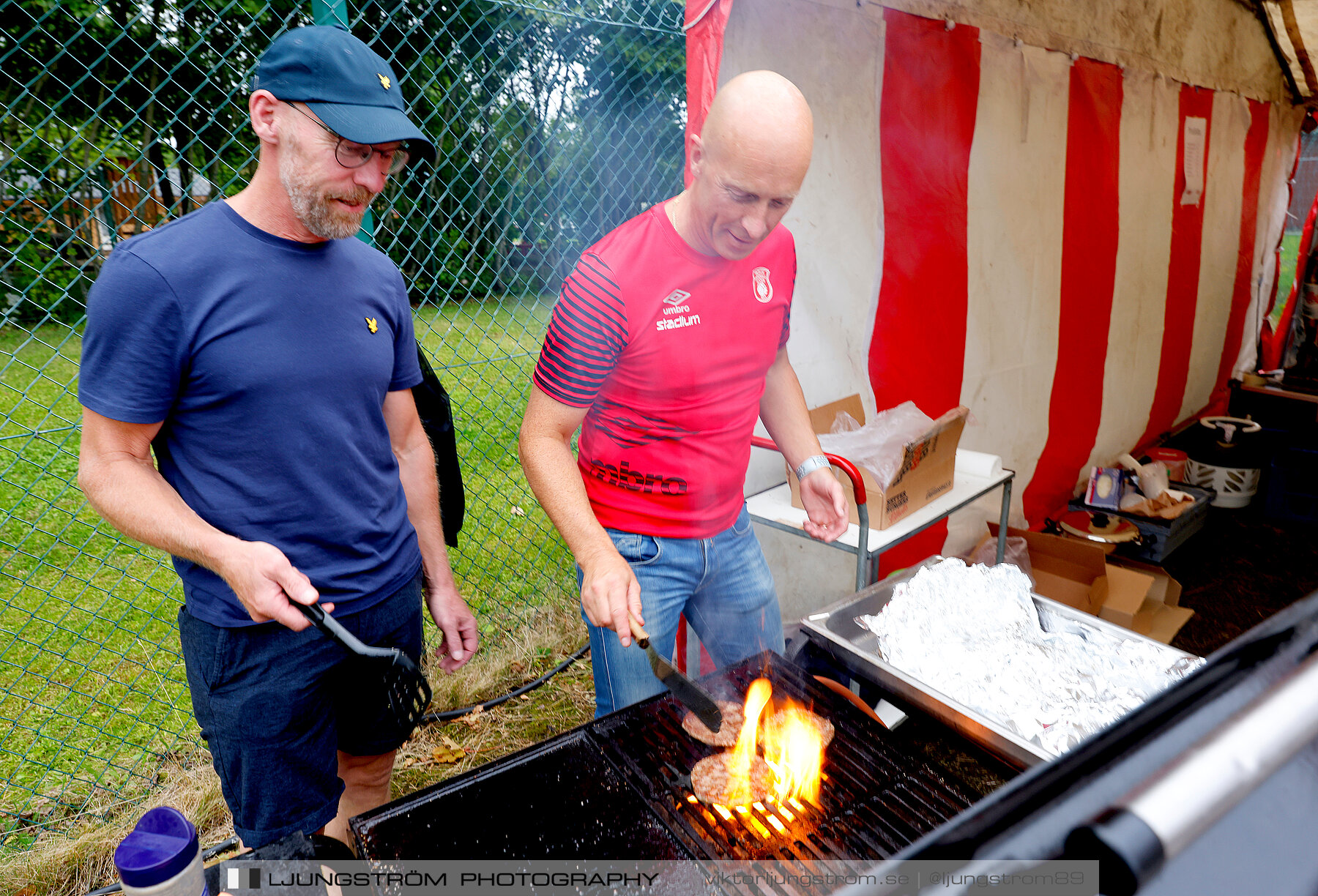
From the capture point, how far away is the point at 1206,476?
586 centimetres

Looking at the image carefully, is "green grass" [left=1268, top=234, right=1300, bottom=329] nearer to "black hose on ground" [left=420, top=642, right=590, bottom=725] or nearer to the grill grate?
"black hose on ground" [left=420, top=642, right=590, bottom=725]

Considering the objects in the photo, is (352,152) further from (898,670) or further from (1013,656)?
(1013,656)

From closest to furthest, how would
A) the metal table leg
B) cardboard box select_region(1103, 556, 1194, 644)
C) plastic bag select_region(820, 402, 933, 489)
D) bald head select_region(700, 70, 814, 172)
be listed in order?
1. bald head select_region(700, 70, 814, 172)
2. plastic bag select_region(820, 402, 933, 489)
3. the metal table leg
4. cardboard box select_region(1103, 556, 1194, 644)

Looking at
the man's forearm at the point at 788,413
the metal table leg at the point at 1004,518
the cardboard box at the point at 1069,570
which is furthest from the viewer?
the cardboard box at the point at 1069,570

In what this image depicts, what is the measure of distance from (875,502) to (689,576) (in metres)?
1.06

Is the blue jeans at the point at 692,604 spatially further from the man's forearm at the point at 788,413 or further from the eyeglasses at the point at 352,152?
the eyeglasses at the point at 352,152

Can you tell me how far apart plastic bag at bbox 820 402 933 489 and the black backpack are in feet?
4.70

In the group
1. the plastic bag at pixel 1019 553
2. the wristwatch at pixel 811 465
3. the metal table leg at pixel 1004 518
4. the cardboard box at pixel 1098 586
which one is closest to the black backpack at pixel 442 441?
the wristwatch at pixel 811 465

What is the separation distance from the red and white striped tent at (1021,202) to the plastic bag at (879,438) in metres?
0.30

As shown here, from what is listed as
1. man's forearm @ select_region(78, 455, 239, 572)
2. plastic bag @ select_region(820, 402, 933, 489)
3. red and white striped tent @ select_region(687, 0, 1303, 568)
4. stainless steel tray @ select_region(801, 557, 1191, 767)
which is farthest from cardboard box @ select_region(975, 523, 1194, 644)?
man's forearm @ select_region(78, 455, 239, 572)

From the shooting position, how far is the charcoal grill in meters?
1.23

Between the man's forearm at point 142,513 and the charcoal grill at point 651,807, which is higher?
the man's forearm at point 142,513

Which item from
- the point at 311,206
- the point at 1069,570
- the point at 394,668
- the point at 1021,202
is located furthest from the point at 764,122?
the point at 1021,202

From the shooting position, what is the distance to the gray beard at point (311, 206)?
1.55 metres
